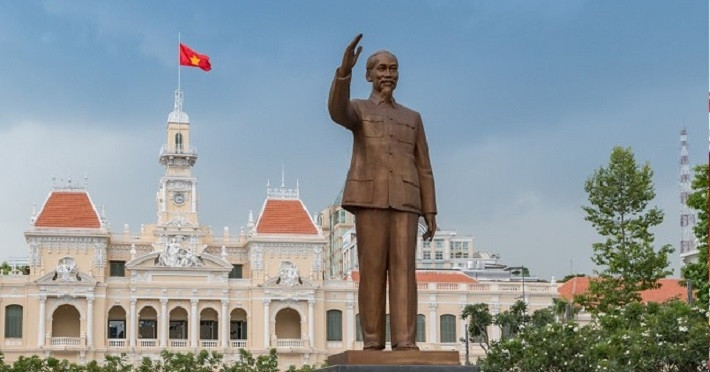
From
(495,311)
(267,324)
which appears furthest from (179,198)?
(495,311)

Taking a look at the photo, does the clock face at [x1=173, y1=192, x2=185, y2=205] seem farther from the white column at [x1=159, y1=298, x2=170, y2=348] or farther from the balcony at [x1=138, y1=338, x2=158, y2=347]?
the balcony at [x1=138, y1=338, x2=158, y2=347]

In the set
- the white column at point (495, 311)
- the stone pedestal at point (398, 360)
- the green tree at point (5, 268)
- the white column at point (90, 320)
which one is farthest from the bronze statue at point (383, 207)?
the green tree at point (5, 268)

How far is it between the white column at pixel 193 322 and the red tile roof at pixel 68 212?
7.05m

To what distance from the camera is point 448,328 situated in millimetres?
62594

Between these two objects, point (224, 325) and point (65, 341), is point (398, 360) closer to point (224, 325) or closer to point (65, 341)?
point (65, 341)

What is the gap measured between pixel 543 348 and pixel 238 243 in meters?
35.6

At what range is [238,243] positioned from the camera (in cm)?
6512

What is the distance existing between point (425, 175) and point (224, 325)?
1976 inches

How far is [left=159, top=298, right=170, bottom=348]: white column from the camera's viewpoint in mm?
59031

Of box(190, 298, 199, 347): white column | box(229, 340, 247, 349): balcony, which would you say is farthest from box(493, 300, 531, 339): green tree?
box(190, 298, 199, 347): white column

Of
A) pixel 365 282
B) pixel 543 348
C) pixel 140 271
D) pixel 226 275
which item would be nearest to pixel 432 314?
pixel 226 275

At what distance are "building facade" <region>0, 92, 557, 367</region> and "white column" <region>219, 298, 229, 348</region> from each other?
0.05 m

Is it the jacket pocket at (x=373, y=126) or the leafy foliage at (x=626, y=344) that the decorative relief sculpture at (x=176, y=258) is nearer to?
the leafy foliage at (x=626, y=344)

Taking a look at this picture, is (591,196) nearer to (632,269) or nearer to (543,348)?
(632,269)
